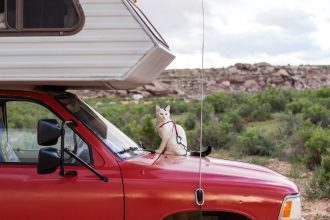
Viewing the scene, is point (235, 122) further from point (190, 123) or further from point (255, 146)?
point (255, 146)

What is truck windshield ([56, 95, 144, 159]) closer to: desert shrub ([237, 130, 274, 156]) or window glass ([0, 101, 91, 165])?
window glass ([0, 101, 91, 165])

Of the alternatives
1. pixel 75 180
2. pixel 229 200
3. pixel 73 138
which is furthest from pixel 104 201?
pixel 229 200

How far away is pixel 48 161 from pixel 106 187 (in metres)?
0.45

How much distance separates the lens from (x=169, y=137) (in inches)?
206

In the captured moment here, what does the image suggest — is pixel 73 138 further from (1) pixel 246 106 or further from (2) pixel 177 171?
(1) pixel 246 106

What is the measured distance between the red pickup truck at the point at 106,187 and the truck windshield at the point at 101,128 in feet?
0.14

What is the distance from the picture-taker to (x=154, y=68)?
488cm

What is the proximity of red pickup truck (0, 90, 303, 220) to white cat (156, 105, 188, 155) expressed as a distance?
27.0 inches

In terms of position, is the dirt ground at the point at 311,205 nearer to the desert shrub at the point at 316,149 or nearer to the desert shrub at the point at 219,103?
the desert shrub at the point at 316,149

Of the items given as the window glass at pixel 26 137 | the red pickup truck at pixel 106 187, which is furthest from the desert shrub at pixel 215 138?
the red pickup truck at pixel 106 187

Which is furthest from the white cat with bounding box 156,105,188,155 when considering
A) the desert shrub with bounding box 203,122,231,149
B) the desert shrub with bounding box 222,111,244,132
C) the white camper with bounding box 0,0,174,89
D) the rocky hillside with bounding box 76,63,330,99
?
the rocky hillside with bounding box 76,63,330,99

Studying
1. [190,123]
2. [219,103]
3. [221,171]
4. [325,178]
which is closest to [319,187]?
[325,178]

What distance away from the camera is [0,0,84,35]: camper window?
4.48 metres

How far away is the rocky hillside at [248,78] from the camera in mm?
57531
